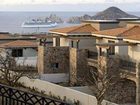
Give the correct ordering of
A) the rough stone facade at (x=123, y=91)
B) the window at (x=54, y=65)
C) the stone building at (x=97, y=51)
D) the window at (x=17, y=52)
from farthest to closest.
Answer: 1. the window at (x=17, y=52)
2. the window at (x=54, y=65)
3. the stone building at (x=97, y=51)
4. the rough stone facade at (x=123, y=91)

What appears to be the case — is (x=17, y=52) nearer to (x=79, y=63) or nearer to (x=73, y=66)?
(x=73, y=66)

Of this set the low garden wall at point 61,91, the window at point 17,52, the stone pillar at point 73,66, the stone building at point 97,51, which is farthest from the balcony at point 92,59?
the window at point 17,52

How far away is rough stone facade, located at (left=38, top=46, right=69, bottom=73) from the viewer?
33.8 metres

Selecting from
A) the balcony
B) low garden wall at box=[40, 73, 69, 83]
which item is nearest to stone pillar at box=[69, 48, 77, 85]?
low garden wall at box=[40, 73, 69, 83]

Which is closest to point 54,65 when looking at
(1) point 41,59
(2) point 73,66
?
(1) point 41,59

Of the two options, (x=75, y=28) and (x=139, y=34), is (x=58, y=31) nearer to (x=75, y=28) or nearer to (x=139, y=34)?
(x=75, y=28)

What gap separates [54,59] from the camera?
1334 inches

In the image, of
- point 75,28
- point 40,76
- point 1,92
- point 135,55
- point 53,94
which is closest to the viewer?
point 1,92

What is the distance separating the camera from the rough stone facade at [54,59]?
33781mm

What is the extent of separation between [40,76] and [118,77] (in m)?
8.04

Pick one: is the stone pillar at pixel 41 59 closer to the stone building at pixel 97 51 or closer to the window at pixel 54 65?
the stone building at pixel 97 51

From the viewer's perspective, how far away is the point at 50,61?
33969 millimetres

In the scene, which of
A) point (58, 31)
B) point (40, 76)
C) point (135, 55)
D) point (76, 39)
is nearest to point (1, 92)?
point (135, 55)

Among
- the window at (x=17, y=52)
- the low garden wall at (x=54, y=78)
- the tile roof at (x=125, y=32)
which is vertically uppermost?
the tile roof at (x=125, y=32)
